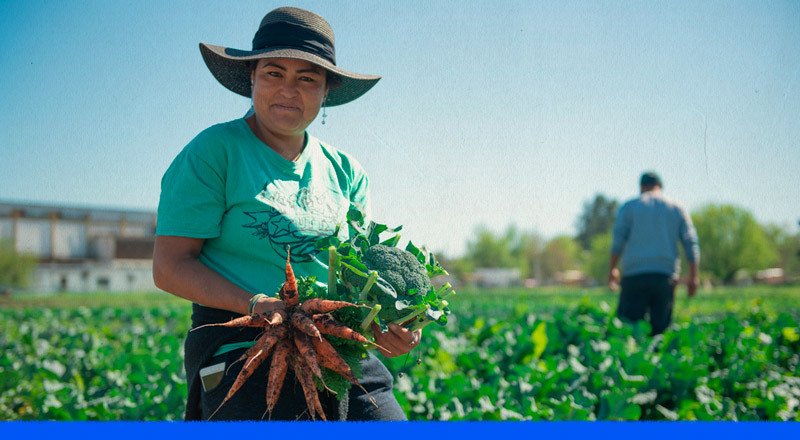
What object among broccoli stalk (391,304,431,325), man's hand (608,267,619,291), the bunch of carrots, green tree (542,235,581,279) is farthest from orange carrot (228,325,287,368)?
green tree (542,235,581,279)

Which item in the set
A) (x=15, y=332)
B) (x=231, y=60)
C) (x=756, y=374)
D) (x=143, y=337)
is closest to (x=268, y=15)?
(x=231, y=60)

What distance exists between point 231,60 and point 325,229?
1.79 ft

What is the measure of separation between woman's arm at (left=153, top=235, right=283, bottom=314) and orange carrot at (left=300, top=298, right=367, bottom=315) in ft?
0.62

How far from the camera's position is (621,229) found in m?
5.06

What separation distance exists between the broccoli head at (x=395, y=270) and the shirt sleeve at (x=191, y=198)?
388 millimetres

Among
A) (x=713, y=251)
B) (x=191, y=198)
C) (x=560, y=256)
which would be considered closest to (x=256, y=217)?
(x=191, y=198)

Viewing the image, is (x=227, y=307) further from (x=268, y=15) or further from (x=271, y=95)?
(x=268, y=15)

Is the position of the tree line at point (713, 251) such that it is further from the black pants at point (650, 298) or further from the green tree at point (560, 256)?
the black pants at point (650, 298)

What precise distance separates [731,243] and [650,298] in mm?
28559

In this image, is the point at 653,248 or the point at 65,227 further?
the point at 653,248

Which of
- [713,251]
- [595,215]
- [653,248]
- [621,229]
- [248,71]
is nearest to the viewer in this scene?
[248,71]

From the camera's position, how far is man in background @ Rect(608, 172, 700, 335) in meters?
4.87

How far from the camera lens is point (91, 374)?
4441 millimetres

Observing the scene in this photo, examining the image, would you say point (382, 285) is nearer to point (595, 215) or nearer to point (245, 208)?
point (245, 208)
